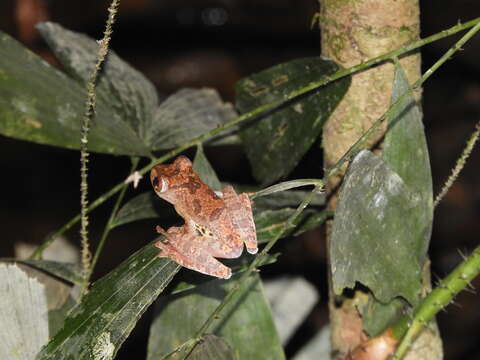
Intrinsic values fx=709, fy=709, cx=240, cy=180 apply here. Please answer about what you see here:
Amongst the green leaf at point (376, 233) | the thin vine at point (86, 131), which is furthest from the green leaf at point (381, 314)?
the thin vine at point (86, 131)

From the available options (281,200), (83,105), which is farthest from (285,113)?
(83,105)

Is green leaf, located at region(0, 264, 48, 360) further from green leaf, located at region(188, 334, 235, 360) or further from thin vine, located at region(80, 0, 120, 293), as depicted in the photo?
green leaf, located at region(188, 334, 235, 360)

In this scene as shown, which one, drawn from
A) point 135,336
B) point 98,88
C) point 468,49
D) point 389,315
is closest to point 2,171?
point 135,336

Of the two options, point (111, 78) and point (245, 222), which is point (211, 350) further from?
point (111, 78)

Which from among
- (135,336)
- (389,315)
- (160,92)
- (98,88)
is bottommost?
(135,336)

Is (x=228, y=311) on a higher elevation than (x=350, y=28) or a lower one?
lower

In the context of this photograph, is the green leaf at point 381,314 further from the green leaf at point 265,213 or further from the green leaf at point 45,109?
the green leaf at point 45,109

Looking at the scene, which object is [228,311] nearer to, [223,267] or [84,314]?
[223,267]
